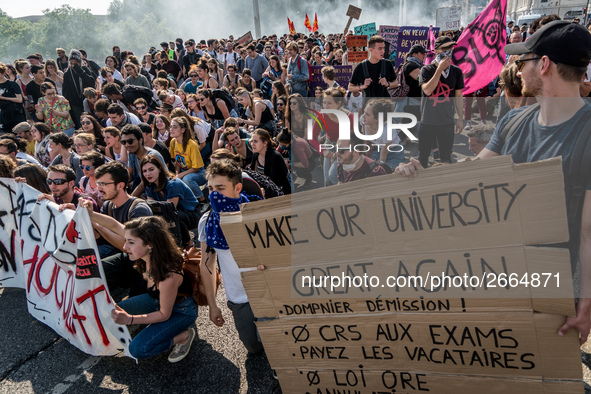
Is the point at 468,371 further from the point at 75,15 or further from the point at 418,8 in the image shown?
the point at 418,8

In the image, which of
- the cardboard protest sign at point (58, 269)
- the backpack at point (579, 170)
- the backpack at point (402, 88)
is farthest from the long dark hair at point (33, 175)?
the backpack at point (402, 88)

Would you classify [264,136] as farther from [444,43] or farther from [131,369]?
[131,369]

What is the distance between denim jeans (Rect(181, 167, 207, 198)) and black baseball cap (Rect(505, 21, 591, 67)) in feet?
14.4

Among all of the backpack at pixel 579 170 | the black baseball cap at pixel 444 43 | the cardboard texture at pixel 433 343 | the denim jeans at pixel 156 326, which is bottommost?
the denim jeans at pixel 156 326

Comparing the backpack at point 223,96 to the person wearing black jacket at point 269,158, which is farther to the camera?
the backpack at point 223,96

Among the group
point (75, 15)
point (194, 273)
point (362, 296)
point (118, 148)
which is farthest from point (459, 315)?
point (75, 15)

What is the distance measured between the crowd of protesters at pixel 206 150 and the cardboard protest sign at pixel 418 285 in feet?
0.90

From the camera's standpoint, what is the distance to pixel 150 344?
10.2 ft

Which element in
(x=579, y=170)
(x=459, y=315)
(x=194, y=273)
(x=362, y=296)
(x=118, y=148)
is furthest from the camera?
(x=118, y=148)

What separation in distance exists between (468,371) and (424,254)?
690 mm

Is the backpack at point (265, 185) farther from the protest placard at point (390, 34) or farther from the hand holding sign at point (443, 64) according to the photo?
the protest placard at point (390, 34)

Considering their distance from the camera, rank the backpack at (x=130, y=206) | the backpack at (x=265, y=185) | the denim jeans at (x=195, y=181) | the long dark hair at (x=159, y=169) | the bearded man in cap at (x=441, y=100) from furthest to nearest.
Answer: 1. the denim jeans at (x=195, y=181)
2. the bearded man in cap at (x=441, y=100)
3. the long dark hair at (x=159, y=169)
4. the backpack at (x=265, y=185)
5. the backpack at (x=130, y=206)

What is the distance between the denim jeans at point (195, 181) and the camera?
556 cm

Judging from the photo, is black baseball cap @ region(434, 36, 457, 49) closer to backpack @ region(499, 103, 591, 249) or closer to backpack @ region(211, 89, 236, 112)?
backpack @ region(499, 103, 591, 249)
